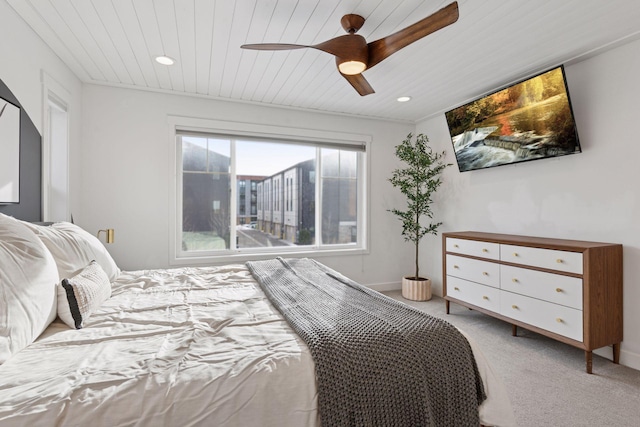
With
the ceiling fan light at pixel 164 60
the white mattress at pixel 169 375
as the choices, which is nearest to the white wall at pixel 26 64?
the ceiling fan light at pixel 164 60

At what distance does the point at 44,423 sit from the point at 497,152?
12.0ft

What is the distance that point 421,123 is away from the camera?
4543mm

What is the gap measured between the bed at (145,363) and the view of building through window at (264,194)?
2113 millimetres

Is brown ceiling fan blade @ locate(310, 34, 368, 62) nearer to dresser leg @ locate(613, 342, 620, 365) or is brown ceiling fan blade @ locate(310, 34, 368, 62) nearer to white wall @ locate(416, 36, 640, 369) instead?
white wall @ locate(416, 36, 640, 369)

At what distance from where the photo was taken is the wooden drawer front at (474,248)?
117 inches

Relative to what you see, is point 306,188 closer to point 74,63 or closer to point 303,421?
point 74,63

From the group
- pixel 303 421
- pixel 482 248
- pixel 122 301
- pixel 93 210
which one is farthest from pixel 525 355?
pixel 93 210

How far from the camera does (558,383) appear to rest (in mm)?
2174

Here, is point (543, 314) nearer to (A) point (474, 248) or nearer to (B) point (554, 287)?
(B) point (554, 287)

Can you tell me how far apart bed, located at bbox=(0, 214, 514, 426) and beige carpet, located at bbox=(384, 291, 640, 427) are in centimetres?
87

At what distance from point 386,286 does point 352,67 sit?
3.18 meters

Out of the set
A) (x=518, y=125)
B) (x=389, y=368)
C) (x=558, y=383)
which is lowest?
(x=558, y=383)

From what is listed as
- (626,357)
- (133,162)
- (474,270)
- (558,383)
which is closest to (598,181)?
(474,270)

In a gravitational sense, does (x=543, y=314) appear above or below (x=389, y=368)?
below
